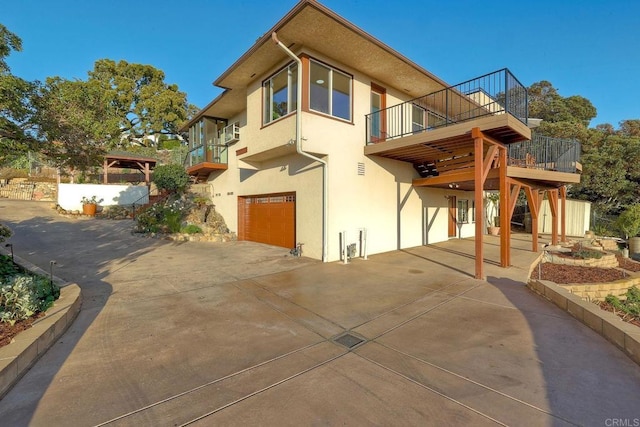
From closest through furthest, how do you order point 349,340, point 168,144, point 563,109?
1. point 349,340
2. point 563,109
3. point 168,144

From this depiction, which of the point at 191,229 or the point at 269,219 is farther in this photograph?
the point at 191,229

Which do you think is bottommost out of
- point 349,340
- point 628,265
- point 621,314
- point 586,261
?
point 621,314

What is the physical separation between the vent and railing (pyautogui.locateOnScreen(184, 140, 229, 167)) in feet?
38.5

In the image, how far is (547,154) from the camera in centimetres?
1039

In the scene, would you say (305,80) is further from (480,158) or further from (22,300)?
(22,300)

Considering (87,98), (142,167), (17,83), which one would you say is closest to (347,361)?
(17,83)

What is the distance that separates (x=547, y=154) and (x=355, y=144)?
24.2ft

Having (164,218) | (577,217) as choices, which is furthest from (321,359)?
(577,217)

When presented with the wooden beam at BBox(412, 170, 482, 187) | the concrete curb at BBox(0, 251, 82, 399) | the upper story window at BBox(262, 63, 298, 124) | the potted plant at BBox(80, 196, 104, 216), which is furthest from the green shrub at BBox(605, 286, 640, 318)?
the potted plant at BBox(80, 196, 104, 216)

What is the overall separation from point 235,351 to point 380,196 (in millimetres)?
7431

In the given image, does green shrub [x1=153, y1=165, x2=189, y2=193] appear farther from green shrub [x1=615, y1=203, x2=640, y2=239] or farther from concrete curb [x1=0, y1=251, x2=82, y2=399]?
green shrub [x1=615, y1=203, x2=640, y2=239]

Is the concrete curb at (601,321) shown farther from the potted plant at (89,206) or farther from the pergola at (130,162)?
the pergola at (130,162)

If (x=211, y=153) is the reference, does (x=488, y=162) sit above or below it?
below

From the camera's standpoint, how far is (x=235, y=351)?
317cm
